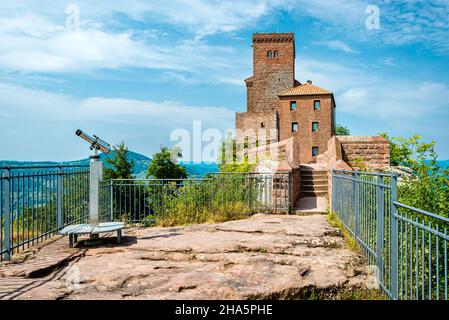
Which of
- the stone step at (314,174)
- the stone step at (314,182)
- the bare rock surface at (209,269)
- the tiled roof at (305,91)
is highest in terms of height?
the tiled roof at (305,91)

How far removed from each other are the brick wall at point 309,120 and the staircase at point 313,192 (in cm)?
2870

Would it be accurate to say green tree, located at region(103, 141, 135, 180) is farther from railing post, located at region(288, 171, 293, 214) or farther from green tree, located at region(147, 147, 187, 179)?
railing post, located at region(288, 171, 293, 214)

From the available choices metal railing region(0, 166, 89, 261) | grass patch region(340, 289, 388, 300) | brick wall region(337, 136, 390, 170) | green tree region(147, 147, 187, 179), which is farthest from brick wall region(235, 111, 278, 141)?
grass patch region(340, 289, 388, 300)

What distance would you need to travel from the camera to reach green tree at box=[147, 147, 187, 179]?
4606cm

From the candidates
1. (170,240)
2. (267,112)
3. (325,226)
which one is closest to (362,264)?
(325,226)

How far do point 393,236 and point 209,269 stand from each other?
2484 mm

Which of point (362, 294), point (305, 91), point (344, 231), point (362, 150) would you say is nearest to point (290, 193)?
point (344, 231)

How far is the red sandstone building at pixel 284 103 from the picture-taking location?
148 feet

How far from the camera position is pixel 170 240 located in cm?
758

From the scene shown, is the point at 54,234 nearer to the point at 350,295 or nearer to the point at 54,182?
the point at 54,182

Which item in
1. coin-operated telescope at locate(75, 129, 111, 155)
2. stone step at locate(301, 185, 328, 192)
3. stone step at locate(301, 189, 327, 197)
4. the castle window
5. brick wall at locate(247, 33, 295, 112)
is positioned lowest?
stone step at locate(301, 189, 327, 197)

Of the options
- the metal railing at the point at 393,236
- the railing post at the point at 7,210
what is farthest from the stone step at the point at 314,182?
the railing post at the point at 7,210

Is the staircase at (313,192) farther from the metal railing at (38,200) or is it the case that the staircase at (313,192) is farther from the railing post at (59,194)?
the railing post at (59,194)

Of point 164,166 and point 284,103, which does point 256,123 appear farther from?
point 164,166
